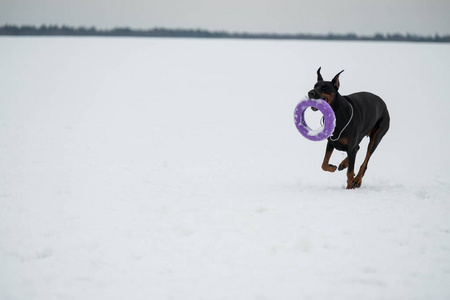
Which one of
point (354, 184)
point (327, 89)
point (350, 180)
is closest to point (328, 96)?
point (327, 89)

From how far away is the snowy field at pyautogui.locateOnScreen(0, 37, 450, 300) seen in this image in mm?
3488

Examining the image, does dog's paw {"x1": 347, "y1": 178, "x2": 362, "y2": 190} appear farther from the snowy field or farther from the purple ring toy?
the purple ring toy

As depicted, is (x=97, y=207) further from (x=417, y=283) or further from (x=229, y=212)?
(x=417, y=283)

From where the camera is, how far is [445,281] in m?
3.44

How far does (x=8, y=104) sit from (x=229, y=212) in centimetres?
1301

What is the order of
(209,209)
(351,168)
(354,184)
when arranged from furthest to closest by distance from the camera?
(354,184) < (351,168) < (209,209)

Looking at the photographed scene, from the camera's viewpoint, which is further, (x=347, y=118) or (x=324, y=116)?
(x=347, y=118)

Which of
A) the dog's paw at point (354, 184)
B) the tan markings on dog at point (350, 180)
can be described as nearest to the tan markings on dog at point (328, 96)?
the tan markings on dog at point (350, 180)

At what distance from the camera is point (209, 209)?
530cm

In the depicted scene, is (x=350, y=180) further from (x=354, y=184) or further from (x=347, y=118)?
(x=347, y=118)

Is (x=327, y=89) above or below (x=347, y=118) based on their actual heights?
above

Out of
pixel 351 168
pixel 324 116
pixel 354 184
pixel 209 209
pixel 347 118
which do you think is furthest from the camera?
pixel 354 184

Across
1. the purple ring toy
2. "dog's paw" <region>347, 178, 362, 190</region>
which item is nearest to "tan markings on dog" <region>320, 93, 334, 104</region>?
the purple ring toy

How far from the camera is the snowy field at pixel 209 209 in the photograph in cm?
349
